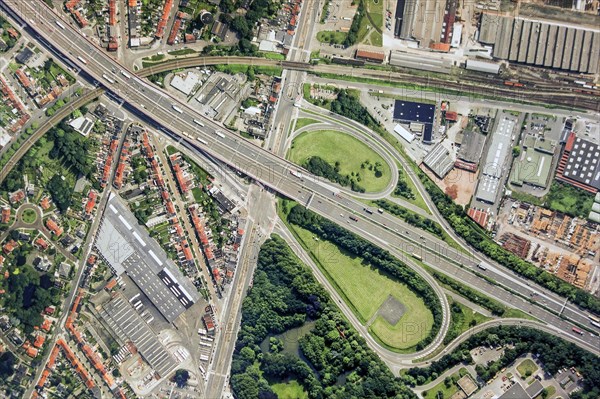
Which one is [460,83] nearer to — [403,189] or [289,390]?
[403,189]

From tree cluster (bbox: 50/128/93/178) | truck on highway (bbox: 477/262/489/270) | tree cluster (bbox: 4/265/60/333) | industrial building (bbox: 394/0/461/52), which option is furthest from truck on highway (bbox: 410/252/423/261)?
tree cluster (bbox: 4/265/60/333)

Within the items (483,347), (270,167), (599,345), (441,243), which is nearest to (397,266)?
(441,243)

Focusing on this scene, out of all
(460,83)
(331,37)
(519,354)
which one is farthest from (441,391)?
(331,37)

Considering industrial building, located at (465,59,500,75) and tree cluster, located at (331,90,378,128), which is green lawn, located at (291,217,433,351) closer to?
tree cluster, located at (331,90,378,128)

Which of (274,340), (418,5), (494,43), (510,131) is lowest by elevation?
(274,340)

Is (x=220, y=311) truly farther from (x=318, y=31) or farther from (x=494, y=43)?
(x=494, y=43)

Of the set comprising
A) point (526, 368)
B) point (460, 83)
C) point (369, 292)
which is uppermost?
point (460, 83)
